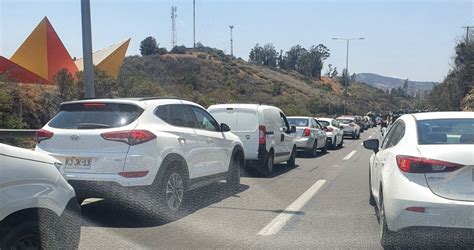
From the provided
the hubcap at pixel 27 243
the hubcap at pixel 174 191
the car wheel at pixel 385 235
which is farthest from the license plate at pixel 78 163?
the car wheel at pixel 385 235

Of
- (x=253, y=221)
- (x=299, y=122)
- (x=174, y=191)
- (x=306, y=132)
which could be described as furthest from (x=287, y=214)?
(x=299, y=122)

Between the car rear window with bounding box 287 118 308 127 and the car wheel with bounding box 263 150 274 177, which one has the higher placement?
the car rear window with bounding box 287 118 308 127

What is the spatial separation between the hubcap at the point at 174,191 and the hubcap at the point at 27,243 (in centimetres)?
328

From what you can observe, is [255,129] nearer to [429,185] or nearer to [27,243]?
[429,185]

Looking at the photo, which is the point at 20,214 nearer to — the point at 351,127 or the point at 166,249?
A: the point at 166,249

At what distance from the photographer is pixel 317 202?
9477 mm

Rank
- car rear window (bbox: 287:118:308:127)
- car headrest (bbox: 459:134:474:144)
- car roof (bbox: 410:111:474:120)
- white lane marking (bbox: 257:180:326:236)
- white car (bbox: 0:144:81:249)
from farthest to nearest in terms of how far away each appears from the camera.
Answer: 1. car rear window (bbox: 287:118:308:127)
2. white lane marking (bbox: 257:180:326:236)
3. car roof (bbox: 410:111:474:120)
4. car headrest (bbox: 459:134:474:144)
5. white car (bbox: 0:144:81:249)

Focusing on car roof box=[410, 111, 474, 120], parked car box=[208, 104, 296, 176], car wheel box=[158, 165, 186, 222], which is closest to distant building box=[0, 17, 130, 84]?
parked car box=[208, 104, 296, 176]

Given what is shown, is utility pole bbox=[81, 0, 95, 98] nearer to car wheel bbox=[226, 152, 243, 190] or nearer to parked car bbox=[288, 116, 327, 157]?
car wheel bbox=[226, 152, 243, 190]

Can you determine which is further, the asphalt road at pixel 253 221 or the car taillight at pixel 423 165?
the asphalt road at pixel 253 221

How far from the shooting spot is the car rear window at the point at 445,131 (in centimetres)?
605

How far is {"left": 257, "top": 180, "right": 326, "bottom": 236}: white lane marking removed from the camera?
7.21 meters

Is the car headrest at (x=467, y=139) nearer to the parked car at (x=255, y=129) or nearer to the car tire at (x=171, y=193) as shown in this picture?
the car tire at (x=171, y=193)

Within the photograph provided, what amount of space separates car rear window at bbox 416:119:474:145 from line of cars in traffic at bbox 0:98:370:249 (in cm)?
348
